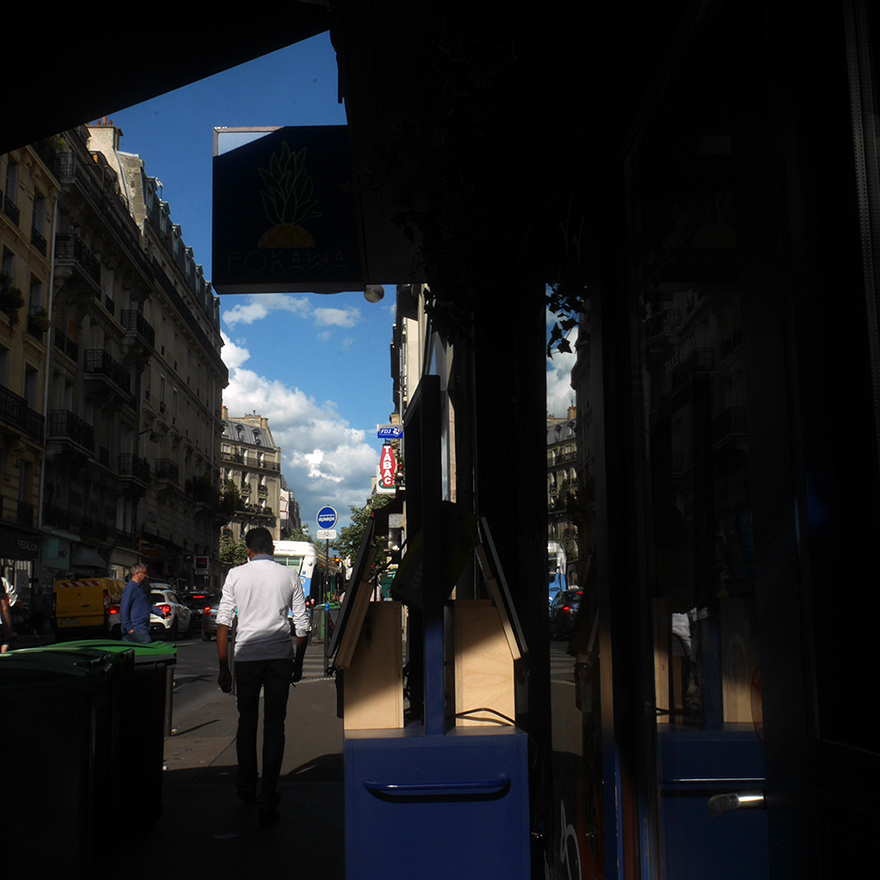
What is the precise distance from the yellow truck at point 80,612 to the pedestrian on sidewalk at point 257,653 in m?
20.4

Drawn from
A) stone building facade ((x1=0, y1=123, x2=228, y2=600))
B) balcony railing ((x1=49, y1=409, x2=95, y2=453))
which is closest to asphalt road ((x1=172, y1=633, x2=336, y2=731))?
stone building facade ((x1=0, y1=123, x2=228, y2=600))

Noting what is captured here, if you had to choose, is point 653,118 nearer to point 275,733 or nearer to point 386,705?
point 386,705

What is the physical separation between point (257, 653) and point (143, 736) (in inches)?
34.8

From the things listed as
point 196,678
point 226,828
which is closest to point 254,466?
point 196,678

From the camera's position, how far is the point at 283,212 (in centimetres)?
621

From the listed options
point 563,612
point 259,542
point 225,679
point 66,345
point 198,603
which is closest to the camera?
point 563,612

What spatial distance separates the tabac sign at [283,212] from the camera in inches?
243

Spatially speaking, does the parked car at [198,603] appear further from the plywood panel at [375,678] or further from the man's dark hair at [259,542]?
the plywood panel at [375,678]

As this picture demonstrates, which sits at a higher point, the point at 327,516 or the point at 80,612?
the point at 327,516

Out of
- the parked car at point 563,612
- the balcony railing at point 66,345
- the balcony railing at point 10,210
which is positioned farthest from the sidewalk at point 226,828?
the balcony railing at point 66,345

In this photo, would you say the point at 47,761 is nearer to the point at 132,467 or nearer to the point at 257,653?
the point at 257,653

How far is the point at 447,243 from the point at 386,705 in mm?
1986

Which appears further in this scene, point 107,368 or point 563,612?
point 107,368

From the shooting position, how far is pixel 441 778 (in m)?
2.95
